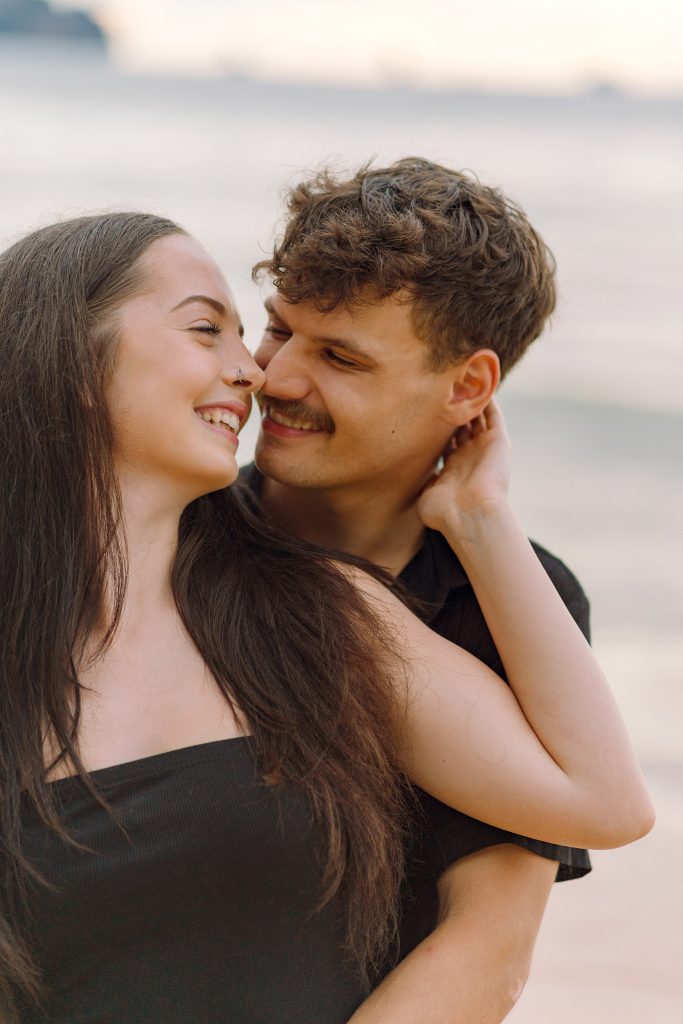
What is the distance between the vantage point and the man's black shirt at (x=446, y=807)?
97.0 inches

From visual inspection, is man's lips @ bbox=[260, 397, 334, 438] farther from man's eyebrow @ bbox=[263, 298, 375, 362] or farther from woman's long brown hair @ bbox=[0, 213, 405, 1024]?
woman's long brown hair @ bbox=[0, 213, 405, 1024]

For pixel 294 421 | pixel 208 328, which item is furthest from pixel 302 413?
pixel 208 328

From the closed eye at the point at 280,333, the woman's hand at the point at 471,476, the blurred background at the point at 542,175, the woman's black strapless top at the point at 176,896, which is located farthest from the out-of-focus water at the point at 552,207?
the woman's black strapless top at the point at 176,896

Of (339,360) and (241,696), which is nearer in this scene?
(241,696)

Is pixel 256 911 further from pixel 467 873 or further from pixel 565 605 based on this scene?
pixel 565 605

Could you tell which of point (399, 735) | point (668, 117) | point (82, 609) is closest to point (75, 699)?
point (82, 609)

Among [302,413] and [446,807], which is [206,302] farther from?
[446,807]

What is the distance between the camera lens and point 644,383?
8.88 m

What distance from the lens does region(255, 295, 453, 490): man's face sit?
275cm

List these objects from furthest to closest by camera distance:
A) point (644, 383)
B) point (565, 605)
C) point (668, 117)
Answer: point (668, 117) → point (644, 383) → point (565, 605)

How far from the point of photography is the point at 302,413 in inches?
110

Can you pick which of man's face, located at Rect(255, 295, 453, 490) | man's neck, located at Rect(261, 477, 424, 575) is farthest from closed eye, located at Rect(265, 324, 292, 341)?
man's neck, located at Rect(261, 477, 424, 575)

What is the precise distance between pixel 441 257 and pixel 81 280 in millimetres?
749

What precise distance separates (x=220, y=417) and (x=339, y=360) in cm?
41
